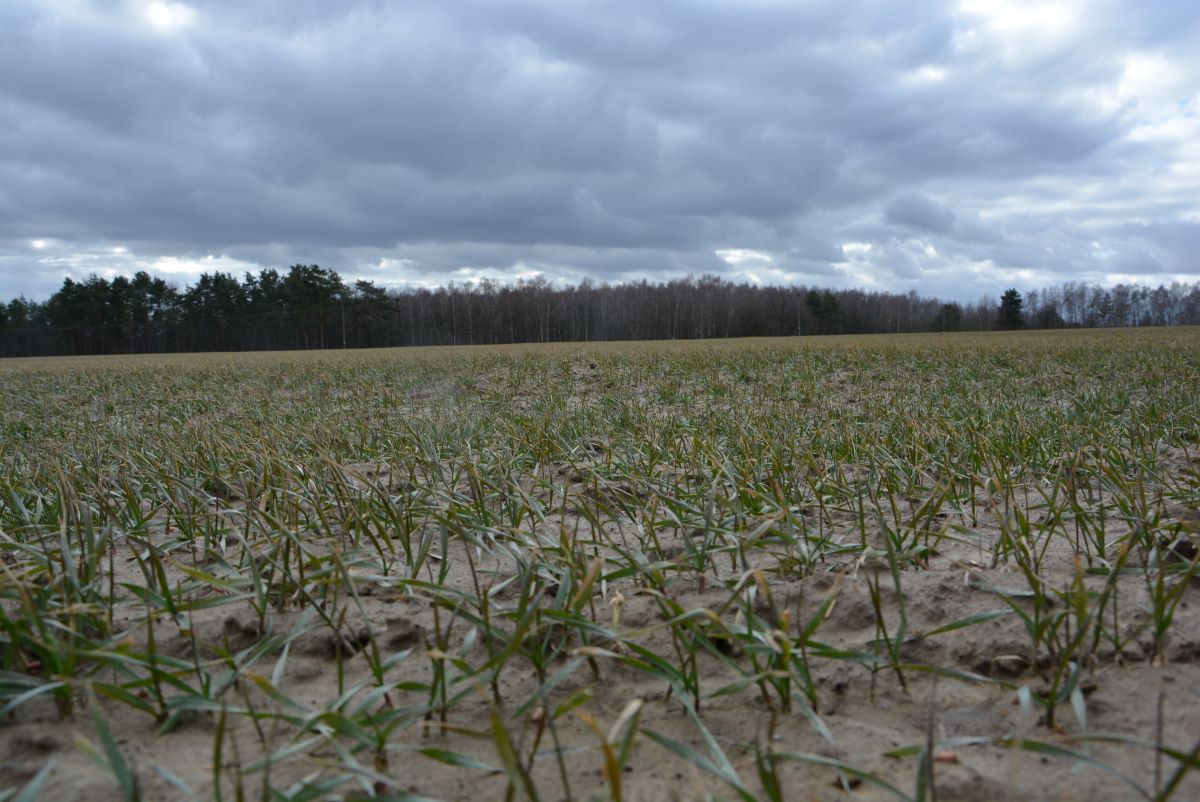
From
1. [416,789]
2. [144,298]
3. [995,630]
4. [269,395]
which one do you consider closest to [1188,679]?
[995,630]

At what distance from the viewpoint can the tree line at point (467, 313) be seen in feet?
232

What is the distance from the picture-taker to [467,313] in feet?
289

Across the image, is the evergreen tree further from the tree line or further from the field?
A: the field

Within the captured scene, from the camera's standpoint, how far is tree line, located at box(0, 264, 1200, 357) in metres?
70.6

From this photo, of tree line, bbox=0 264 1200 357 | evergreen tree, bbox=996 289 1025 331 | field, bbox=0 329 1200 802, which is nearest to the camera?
field, bbox=0 329 1200 802

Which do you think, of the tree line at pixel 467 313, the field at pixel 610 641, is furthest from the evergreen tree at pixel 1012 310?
the field at pixel 610 641

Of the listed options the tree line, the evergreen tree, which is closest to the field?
the tree line

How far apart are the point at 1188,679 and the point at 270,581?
2076 millimetres

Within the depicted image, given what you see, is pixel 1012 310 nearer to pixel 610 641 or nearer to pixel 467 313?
pixel 467 313

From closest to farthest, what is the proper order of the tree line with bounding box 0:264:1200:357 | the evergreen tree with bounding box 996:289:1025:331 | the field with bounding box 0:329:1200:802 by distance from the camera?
the field with bounding box 0:329:1200:802
the tree line with bounding box 0:264:1200:357
the evergreen tree with bounding box 996:289:1025:331

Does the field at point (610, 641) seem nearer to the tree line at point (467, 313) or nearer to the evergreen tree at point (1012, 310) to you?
the tree line at point (467, 313)

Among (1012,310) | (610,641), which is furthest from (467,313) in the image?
(610,641)

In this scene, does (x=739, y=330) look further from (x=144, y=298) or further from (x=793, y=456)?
(x=793, y=456)

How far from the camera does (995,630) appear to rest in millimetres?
1707
